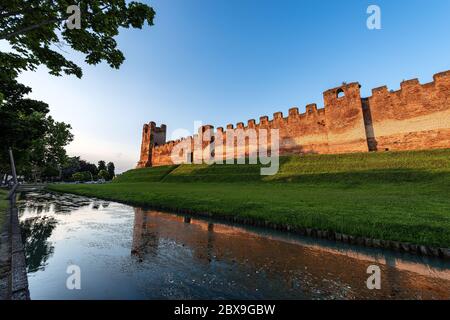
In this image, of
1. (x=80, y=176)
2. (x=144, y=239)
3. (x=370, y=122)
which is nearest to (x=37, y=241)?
(x=144, y=239)

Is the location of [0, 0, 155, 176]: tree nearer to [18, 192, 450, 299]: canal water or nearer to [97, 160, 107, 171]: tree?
[18, 192, 450, 299]: canal water

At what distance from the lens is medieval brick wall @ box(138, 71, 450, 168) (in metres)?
21.9

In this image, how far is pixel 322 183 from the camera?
18.9 m

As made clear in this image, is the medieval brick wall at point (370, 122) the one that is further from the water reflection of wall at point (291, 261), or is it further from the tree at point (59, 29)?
the tree at point (59, 29)

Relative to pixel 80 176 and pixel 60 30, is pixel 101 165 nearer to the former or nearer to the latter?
pixel 80 176

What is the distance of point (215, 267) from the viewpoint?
16.3ft

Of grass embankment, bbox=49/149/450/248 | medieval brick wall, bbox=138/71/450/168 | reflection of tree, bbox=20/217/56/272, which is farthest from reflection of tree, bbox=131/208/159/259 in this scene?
medieval brick wall, bbox=138/71/450/168

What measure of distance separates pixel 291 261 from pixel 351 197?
28.1 feet

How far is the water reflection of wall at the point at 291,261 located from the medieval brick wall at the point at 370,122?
960 inches

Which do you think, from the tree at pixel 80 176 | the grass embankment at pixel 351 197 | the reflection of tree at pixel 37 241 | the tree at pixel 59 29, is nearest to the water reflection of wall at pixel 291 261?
the grass embankment at pixel 351 197

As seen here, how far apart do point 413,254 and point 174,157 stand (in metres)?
50.4

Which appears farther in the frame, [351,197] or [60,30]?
[351,197]

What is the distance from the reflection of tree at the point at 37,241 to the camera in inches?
202

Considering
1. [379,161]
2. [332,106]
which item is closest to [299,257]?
[379,161]
